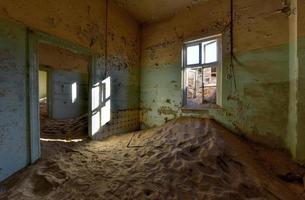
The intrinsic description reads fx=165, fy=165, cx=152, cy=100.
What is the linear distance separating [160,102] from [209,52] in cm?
191

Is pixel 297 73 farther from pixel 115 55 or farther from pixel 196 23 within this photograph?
pixel 115 55

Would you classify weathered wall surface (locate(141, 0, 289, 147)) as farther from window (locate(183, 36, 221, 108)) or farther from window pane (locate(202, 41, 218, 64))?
window pane (locate(202, 41, 218, 64))

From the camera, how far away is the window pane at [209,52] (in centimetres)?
407

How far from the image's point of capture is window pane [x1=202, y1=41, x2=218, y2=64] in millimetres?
4067

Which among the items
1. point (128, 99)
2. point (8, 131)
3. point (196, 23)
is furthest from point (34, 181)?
point (196, 23)

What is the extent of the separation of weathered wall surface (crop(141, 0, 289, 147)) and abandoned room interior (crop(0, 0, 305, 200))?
20 mm

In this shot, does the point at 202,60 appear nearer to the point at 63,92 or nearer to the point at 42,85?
the point at 63,92

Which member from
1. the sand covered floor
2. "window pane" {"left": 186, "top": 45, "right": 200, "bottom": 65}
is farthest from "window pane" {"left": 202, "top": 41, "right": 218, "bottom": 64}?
the sand covered floor

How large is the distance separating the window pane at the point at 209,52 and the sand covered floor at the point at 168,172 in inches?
67.0

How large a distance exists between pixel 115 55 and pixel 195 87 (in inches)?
109

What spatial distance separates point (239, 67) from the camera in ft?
11.6

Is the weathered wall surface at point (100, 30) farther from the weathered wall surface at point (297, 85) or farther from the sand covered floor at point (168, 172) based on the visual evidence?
the weathered wall surface at point (297, 85)

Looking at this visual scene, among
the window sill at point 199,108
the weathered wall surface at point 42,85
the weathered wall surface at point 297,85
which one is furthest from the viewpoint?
the weathered wall surface at point 42,85

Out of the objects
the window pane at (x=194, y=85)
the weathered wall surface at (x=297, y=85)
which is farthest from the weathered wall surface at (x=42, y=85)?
the weathered wall surface at (x=297, y=85)
